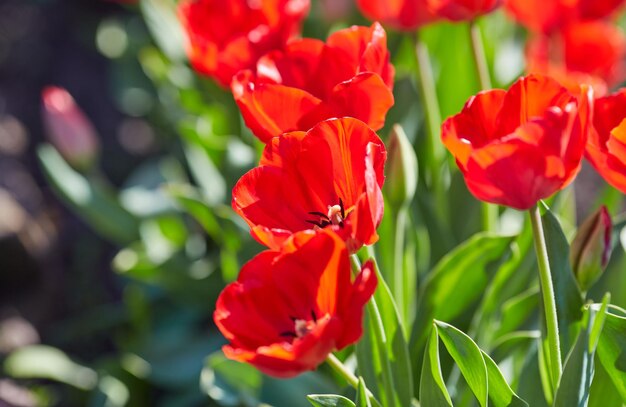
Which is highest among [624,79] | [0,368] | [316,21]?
[316,21]

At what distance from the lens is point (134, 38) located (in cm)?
234

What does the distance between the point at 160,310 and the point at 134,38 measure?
2.94ft

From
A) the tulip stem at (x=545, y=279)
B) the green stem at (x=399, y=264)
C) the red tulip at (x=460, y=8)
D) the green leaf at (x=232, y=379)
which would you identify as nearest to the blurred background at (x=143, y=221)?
the green leaf at (x=232, y=379)

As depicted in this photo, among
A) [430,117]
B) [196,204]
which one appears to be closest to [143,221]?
[196,204]

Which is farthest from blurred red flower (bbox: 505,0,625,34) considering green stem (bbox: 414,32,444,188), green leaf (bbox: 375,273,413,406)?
green leaf (bbox: 375,273,413,406)

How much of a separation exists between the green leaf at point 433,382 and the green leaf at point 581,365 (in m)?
0.11

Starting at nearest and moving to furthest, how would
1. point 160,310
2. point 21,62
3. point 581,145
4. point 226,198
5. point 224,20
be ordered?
point 581,145 < point 224,20 < point 226,198 < point 160,310 < point 21,62

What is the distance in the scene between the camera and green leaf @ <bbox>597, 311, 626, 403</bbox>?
2.70ft

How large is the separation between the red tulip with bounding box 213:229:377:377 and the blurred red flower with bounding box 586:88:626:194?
0.24 meters

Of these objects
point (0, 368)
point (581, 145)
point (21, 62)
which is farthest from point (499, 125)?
point (21, 62)

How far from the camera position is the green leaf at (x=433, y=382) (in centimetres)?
81

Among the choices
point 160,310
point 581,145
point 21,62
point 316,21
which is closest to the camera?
point 581,145

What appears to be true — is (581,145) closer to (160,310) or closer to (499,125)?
(499,125)

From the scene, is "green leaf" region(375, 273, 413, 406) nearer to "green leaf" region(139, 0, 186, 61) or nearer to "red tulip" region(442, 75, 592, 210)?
"red tulip" region(442, 75, 592, 210)
